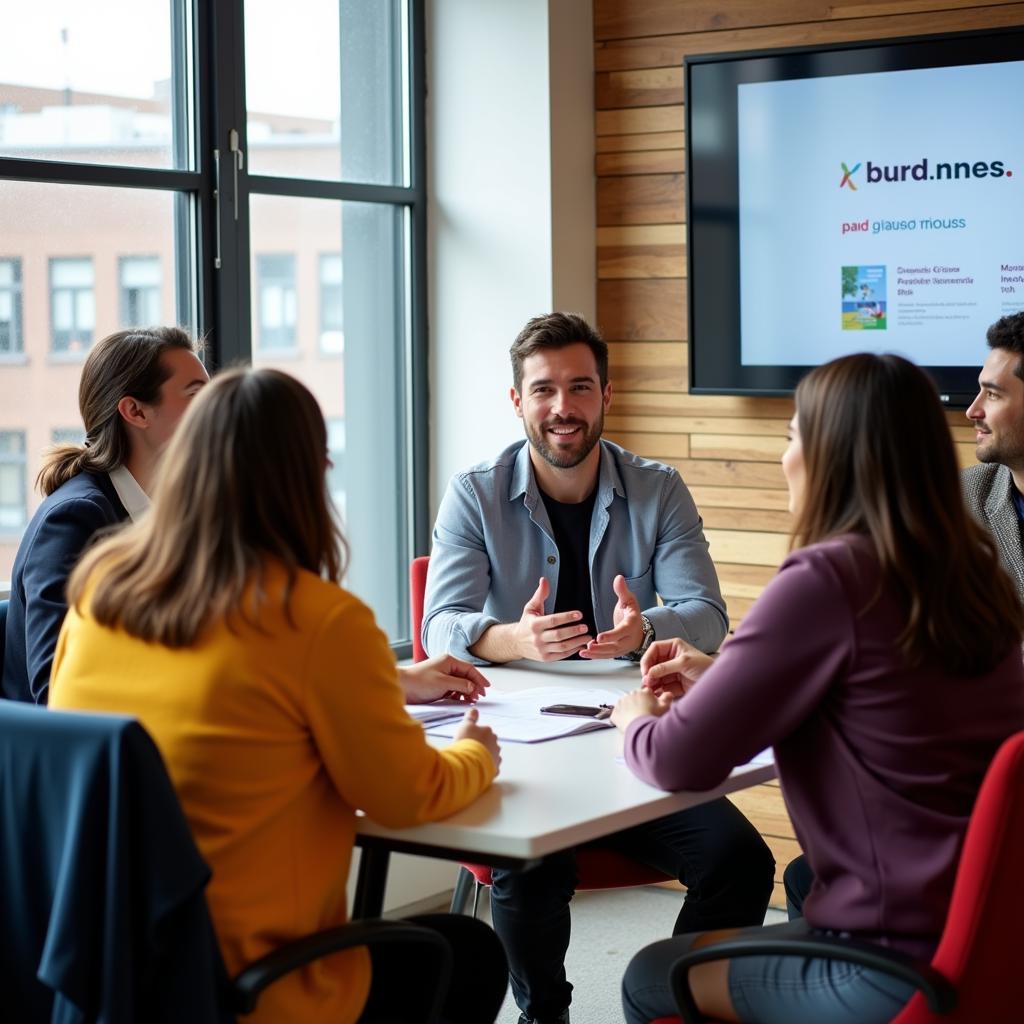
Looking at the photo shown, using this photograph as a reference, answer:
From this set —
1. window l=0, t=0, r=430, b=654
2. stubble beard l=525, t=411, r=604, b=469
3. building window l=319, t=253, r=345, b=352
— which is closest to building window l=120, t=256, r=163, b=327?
window l=0, t=0, r=430, b=654

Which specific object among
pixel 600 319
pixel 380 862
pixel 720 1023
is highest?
pixel 600 319

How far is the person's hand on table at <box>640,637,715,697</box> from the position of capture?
2607 millimetres

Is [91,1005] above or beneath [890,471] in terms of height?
beneath

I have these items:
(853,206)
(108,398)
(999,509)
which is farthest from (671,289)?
(108,398)

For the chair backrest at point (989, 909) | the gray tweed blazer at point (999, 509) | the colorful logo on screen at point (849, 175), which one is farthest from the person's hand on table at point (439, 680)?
the colorful logo on screen at point (849, 175)

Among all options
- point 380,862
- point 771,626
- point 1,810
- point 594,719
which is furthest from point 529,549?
point 1,810

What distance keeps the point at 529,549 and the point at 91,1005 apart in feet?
5.78

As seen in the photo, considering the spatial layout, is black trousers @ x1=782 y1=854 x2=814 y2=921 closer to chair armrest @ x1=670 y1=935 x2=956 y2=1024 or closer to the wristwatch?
the wristwatch

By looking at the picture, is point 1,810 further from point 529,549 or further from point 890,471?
point 529,549

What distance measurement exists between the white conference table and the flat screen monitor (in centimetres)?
199

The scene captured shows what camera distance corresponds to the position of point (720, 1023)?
201 cm

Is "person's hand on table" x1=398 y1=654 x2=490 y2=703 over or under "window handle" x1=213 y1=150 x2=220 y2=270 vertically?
under

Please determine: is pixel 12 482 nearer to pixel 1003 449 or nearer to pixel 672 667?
pixel 672 667

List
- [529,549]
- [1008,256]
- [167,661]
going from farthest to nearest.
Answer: [1008,256] → [529,549] → [167,661]
